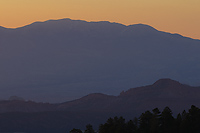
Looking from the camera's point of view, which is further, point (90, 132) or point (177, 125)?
point (90, 132)

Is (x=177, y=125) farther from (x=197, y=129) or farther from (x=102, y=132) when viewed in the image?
(x=102, y=132)

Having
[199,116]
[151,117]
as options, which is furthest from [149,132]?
[199,116]

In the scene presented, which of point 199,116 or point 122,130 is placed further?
point 122,130

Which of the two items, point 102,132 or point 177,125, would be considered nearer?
point 177,125

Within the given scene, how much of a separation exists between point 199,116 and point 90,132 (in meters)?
12.5

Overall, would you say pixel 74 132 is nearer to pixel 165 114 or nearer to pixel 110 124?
pixel 110 124

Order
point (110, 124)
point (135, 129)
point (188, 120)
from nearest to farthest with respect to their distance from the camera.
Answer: point (188, 120), point (135, 129), point (110, 124)

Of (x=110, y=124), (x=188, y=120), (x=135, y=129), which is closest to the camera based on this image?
(x=188, y=120)

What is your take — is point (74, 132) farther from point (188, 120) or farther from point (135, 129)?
point (188, 120)

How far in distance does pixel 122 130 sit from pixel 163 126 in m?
5.26

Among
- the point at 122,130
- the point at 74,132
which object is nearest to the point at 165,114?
the point at 122,130

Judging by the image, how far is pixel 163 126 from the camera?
60438mm

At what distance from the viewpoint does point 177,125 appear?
60406 millimetres

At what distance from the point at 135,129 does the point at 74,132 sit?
6.69 m
